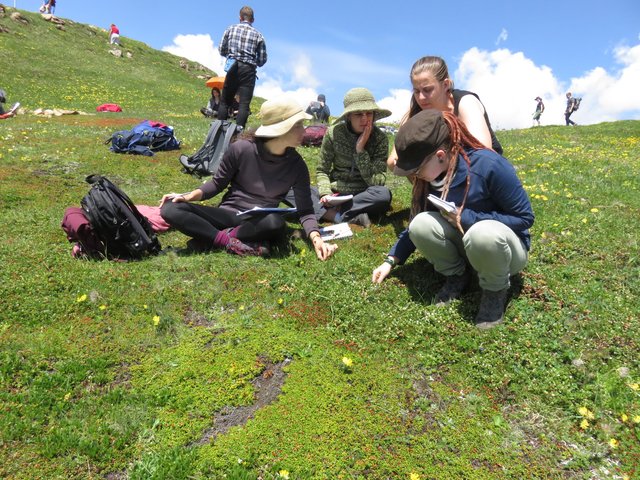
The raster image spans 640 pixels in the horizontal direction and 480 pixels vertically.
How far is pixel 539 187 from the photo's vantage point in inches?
352

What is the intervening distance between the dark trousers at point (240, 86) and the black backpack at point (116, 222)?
5.98 meters

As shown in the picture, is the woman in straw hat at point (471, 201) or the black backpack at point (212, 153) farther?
the black backpack at point (212, 153)

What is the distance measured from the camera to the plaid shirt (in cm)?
1066

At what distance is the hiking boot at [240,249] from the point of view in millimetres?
5980

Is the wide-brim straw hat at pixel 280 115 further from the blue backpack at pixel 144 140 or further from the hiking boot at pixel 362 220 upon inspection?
Answer: the blue backpack at pixel 144 140

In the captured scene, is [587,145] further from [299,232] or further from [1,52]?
[1,52]

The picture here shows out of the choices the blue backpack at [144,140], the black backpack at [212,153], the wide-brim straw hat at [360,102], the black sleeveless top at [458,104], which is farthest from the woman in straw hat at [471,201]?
the blue backpack at [144,140]

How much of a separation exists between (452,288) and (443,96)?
2.20 m

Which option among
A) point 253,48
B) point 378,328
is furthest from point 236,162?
point 253,48

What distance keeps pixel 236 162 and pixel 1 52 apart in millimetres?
35538

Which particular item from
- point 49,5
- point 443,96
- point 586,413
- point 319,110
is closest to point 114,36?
point 49,5

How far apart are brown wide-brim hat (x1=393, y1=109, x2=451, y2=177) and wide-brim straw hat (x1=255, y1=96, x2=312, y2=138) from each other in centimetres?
189

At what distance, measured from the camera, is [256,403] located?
3703mm

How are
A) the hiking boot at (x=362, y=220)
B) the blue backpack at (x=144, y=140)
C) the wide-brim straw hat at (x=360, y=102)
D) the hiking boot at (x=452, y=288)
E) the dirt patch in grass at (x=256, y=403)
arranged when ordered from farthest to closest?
the blue backpack at (x=144, y=140)
the hiking boot at (x=362, y=220)
the wide-brim straw hat at (x=360, y=102)
the hiking boot at (x=452, y=288)
the dirt patch in grass at (x=256, y=403)
